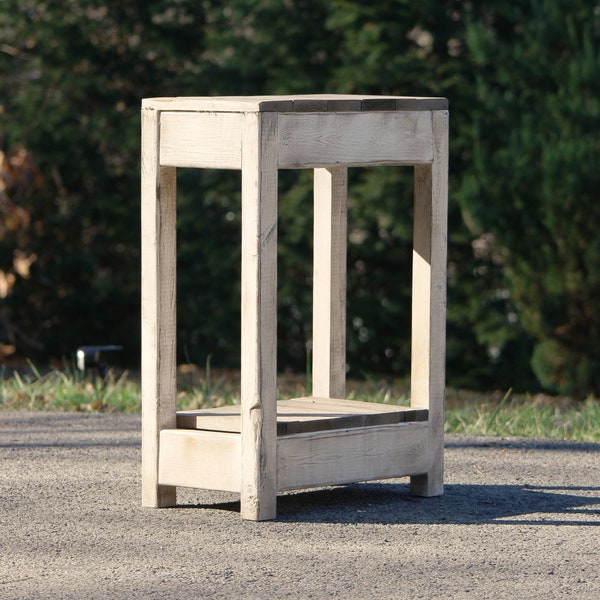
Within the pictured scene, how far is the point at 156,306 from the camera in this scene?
4828 millimetres

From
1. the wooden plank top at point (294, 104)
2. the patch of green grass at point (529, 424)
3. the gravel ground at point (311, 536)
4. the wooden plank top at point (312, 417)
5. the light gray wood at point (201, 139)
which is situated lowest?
the gravel ground at point (311, 536)

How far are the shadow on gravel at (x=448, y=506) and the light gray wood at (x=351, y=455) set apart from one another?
12 centimetres

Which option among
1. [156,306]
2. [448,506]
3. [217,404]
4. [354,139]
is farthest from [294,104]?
[217,404]

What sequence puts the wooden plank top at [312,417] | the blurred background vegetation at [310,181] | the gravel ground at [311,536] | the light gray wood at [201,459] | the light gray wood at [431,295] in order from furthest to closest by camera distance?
the blurred background vegetation at [310,181] < the light gray wood at [431,295] < the wooden plank top at [312,417] < the light gray wood at [201,459] < the gravel ground at [311,536]

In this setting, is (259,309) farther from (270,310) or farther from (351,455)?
(351,455)

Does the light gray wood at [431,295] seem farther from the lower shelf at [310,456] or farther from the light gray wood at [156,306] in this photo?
the light gray wood at [156,306]

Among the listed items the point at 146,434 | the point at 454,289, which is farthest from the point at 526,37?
the point at 146,434

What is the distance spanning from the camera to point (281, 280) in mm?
11617

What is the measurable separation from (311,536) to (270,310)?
0.72 m

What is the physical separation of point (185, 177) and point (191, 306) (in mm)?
1091

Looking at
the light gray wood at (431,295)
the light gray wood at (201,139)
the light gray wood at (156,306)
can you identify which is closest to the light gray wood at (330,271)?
the light gray wood at (431,295)

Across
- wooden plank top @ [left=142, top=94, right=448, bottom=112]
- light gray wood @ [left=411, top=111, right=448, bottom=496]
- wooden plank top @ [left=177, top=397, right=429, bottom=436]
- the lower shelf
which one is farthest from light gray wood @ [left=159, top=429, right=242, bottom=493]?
wooden plank top @ [left=142, top=94, right=448, bottom=112]

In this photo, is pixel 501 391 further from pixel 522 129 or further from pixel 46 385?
pixel 46 385

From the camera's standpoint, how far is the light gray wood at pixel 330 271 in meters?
5.47
